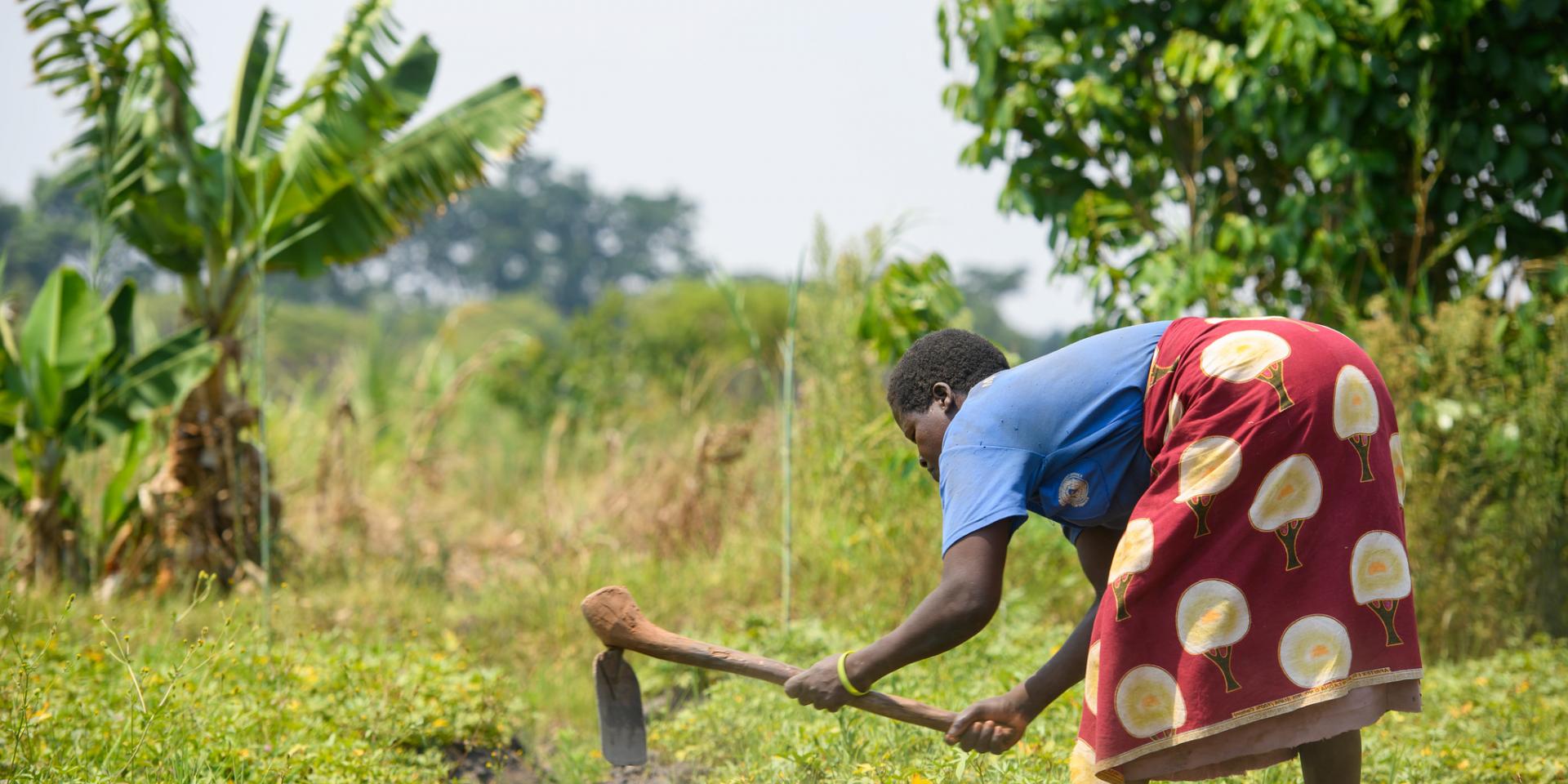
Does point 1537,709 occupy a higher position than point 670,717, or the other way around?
point 1537,709

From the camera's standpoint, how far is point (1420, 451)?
16.0 ft

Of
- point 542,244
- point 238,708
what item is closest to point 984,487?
point 238,708

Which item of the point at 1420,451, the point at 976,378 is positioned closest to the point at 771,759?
the point at 976,378

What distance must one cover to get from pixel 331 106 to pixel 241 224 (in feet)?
2.62

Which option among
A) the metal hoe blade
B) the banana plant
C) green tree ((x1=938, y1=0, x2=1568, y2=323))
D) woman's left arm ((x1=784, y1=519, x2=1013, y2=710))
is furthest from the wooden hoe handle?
the banana plant

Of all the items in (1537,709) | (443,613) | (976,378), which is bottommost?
(443,613)

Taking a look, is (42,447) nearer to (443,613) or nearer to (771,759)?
(443,613)

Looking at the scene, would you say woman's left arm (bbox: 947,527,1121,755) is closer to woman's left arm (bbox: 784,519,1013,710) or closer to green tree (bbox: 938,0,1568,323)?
woman's left arm (bbox: 784,519,1013,710)

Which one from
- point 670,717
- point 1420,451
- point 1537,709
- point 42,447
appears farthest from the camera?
point 42,447

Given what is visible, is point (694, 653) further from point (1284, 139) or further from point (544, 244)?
point (544, 244)

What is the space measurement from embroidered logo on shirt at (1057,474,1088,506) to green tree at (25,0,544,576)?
15.3ft

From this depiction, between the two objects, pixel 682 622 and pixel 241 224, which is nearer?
pixel 682 622

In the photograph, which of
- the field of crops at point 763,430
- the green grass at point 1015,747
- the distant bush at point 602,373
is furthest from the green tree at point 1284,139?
the distant bush at point 602,373

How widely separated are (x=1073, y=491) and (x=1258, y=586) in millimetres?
359
